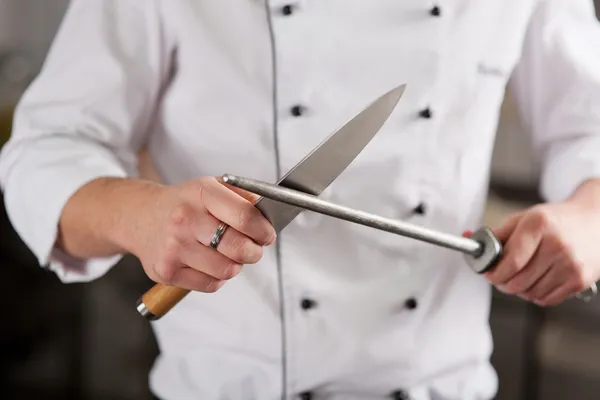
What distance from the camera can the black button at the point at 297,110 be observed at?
54 cm

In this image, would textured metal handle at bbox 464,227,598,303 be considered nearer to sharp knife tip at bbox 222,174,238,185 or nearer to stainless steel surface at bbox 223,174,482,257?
stainless steel surface at bbox 223,174,482,257

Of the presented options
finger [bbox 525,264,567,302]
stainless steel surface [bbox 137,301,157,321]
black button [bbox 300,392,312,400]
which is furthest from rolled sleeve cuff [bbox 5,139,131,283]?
finger [bbox 525,264,567,302]

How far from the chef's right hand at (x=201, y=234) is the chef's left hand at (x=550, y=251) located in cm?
20

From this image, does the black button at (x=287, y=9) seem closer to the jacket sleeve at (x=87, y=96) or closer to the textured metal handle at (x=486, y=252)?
the jacket sleeve at (x=87, y=96)

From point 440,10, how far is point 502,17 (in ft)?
0.24

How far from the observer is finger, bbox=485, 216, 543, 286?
0.50 m

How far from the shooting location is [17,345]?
1177 millimetres

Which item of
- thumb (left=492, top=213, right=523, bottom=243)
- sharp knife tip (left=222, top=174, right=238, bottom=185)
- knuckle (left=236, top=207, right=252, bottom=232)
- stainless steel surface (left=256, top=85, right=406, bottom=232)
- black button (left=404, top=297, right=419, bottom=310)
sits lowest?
black button (left=404, top=297, right=419, bottom=310)

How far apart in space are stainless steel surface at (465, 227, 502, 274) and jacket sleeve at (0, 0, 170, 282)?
275 millimetres

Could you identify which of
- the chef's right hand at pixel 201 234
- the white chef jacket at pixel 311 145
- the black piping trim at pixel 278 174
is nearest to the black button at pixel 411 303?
the white chef jacket at pixel 311 145

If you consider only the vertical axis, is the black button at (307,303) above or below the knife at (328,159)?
below

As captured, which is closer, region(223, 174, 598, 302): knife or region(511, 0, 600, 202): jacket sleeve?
region(223, 174, 598, 302): knife

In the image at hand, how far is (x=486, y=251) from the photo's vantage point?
0.50 metres

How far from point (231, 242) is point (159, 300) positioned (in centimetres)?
8
